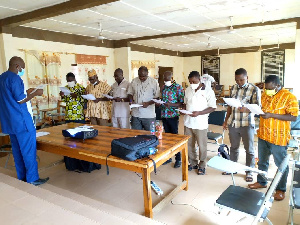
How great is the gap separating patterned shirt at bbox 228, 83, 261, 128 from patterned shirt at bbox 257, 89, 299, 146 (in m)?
0.41

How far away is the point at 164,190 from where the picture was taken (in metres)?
2.89

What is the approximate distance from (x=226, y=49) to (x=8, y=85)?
1197 cm

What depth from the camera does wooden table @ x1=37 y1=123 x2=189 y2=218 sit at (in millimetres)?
2094

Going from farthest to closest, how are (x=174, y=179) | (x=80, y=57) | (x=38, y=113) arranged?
(x=80, y=57)
(x=38, y=113)
(x=174, y=179)

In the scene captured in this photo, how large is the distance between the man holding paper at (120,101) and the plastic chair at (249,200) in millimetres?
2232

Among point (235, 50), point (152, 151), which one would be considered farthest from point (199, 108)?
point (235, 50)

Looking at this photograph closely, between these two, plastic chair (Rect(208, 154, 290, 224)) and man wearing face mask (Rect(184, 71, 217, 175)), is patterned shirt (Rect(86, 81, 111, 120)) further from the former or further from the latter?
plastic chair (Rect(208, 154, 290, 224))

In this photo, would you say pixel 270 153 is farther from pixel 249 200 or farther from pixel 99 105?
pixel 99 105

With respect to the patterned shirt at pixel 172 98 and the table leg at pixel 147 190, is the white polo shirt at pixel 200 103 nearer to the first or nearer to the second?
the patterned shirt at pixel 172 98

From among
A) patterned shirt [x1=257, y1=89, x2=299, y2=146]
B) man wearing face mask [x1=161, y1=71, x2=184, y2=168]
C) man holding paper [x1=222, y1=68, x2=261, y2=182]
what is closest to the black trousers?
man wearing face mask [x1=161, y1=71, x2=184, y2=168]

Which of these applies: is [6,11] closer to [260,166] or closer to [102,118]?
[102,118]

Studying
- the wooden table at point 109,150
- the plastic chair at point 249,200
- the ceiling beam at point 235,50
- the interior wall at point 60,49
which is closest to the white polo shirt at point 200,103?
the wooden table at point 109,150

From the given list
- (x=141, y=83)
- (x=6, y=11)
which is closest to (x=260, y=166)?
(x=141, y=83)

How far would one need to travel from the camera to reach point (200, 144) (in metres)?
3.29
